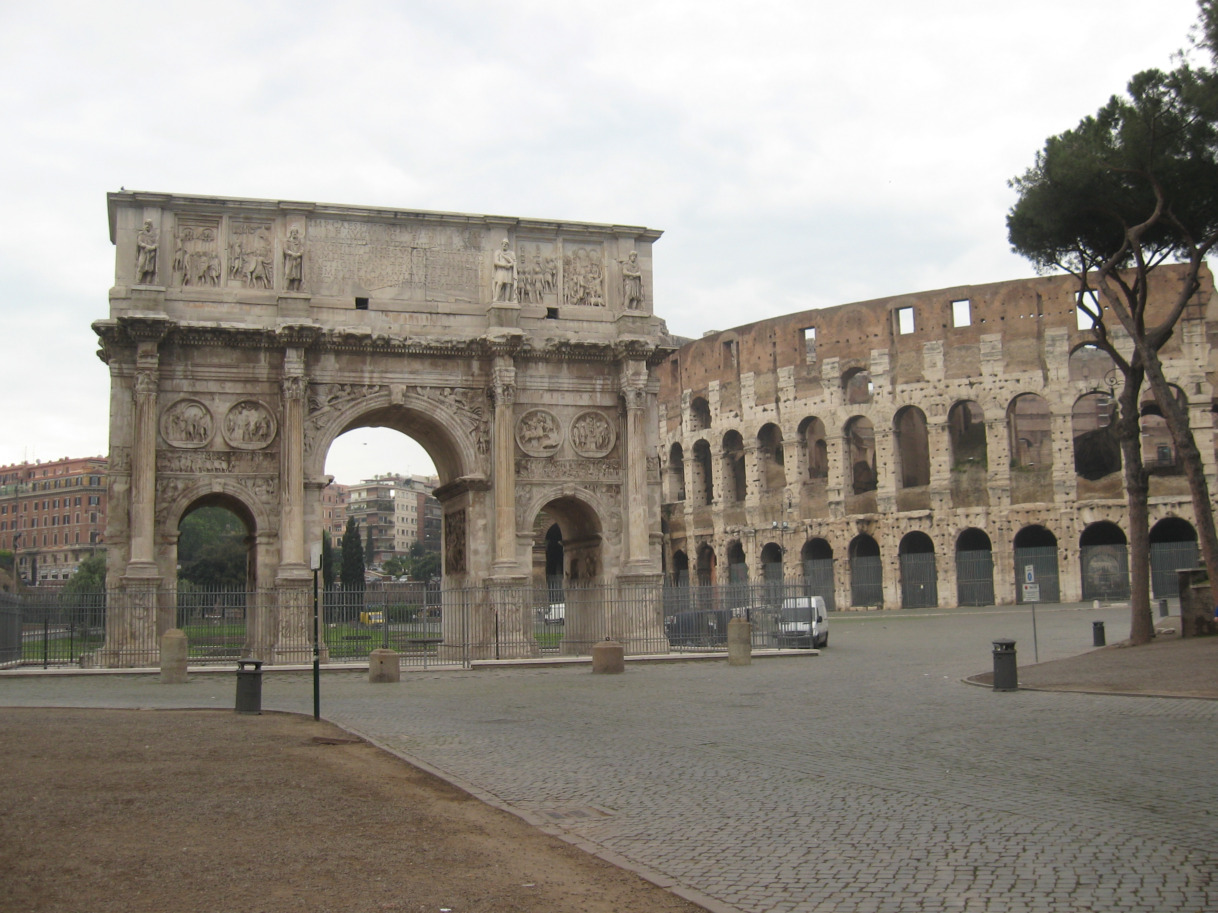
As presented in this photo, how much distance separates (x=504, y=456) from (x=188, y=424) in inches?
262

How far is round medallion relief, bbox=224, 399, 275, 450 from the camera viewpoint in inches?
991

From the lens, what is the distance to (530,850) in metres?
7.15

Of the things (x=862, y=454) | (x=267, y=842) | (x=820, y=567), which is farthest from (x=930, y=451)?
(x=267, y=842)

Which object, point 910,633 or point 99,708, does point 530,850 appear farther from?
point 910,633

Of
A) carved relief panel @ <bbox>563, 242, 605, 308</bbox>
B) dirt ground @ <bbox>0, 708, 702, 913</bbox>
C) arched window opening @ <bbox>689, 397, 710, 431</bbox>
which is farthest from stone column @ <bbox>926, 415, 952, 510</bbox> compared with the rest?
dirt ground @ <bbox>0, 708, 702, 913</bbox>

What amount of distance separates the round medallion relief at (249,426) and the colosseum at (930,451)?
3011cm

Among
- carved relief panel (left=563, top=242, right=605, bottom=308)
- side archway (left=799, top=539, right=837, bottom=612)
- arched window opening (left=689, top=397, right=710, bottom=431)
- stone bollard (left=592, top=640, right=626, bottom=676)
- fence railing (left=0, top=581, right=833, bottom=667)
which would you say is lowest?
stone bollard (left=592, top=640, right=626, bottom=676)

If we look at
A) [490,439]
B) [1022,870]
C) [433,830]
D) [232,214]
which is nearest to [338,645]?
[490,439]

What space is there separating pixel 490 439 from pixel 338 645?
6791mm

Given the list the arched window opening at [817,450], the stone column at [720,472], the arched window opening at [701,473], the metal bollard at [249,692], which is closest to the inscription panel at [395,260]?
the metal bollard at [249,692]

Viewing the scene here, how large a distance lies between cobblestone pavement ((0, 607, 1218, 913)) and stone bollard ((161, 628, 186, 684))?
3.75ft

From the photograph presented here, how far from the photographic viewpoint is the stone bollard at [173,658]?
20.4 m

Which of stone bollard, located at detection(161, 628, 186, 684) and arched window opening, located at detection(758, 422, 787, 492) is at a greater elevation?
arched window opening, located at detection(758, 422, 787, 492)

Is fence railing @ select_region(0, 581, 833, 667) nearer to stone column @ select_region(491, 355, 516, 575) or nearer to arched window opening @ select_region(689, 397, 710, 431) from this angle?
stone column @ select_region(491, 355, 516, 575)
